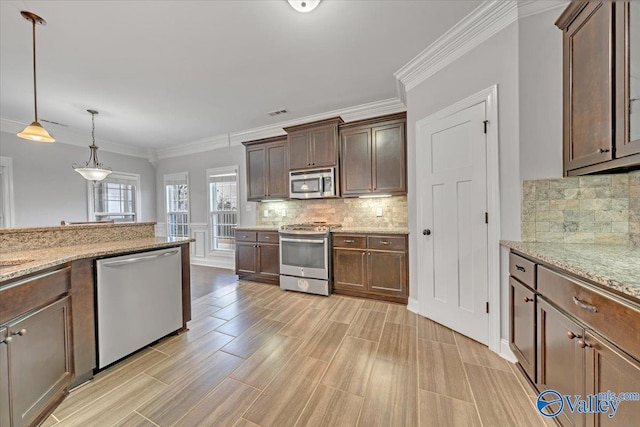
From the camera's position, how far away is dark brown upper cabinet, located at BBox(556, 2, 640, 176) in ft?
4.11

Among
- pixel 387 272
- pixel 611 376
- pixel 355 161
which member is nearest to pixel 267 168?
pixel 355 161

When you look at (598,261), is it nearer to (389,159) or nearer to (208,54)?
(389,159)

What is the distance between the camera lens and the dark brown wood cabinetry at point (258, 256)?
3910 millimetres

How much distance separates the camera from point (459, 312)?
2.24 m

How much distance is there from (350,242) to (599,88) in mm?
2547

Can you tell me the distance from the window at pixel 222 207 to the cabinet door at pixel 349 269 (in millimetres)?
2633

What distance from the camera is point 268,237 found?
3.98m

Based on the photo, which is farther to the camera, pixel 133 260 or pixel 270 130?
pixel 270 130

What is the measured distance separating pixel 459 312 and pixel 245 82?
342 centimetres

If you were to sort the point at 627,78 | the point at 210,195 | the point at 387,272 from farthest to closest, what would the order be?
1. the point at 210,195
2. the point at 387,272
3. the point at 627,78

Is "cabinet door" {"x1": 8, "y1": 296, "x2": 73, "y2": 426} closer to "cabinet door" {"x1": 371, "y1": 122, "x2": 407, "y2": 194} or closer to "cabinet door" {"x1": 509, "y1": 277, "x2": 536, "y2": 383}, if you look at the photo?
"cabinet door" {"x1": 509, "y1": 277, "x2": 536, "y2": 383}

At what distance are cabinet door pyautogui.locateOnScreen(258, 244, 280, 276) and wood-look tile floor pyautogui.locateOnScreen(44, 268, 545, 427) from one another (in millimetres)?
1339

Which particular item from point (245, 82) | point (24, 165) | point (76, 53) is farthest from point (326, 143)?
point (24, 165)

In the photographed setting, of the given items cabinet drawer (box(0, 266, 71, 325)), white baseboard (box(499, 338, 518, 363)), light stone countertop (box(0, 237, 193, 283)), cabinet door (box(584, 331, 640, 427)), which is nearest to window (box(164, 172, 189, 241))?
light stone countertop (box(0, 237, 193, 283))
